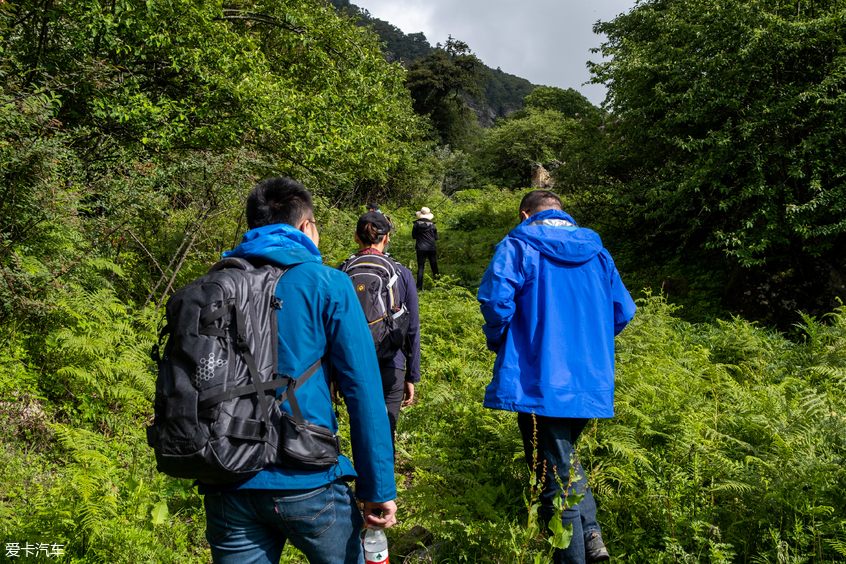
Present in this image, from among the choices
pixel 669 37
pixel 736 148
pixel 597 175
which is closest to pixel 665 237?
pixel 597 175

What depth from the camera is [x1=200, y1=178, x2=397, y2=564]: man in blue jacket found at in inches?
58.0

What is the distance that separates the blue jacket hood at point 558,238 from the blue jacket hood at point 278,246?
4.36ft

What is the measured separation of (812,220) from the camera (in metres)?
8.01

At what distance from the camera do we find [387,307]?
3293 millimetres

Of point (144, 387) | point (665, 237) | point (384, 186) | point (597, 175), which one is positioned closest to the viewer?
point (144, 387)

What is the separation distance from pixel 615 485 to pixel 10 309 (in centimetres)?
564

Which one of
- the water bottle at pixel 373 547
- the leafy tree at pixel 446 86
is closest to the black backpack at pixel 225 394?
the water bottle at pixel 373 547

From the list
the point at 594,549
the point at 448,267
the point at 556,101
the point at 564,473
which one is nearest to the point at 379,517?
the point at 564,473

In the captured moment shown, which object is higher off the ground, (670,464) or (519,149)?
(519,149)

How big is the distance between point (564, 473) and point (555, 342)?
68cm

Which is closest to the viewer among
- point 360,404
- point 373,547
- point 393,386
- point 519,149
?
point 360,404

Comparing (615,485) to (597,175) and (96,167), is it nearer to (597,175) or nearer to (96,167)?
(96,167)

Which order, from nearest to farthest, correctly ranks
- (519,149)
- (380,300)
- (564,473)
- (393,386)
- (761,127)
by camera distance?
1. (564,473)
2. (380,300)
3. (393,386)
4. (761,127)
5. (519,149)

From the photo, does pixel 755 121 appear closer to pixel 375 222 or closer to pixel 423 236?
pixel 423 236
